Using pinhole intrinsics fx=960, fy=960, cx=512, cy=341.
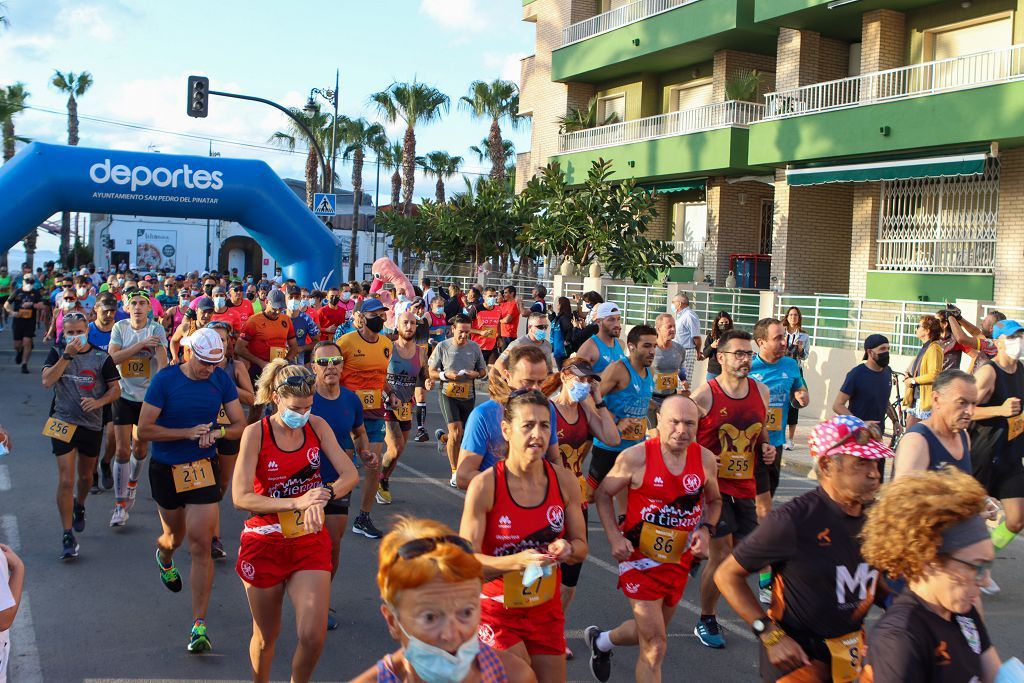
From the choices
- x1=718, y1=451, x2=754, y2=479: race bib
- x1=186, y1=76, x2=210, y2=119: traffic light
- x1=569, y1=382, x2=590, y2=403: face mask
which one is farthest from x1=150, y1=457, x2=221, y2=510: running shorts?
x1=186, y1=76, x2=210, y2=119: traffic light

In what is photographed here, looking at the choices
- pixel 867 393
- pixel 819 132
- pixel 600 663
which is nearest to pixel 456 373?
pixel 867 393

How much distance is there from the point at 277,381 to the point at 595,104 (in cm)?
2420

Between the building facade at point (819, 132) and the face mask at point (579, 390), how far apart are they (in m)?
13.9

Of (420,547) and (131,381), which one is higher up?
(420,547)

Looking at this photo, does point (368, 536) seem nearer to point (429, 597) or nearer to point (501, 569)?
point (501, 569)

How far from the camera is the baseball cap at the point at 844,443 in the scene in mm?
3578

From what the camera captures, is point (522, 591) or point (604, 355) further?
point (604, 355)

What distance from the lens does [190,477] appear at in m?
5.99

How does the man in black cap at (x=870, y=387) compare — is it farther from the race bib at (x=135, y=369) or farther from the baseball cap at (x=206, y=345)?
the race bib at (x=135, y=369)

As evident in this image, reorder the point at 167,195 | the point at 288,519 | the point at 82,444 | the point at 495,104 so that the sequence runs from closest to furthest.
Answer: the point at 288,519 → the point at 82,444 → the point at 167,195 → the point at 495,104

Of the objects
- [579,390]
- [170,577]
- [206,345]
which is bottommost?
[170,577]

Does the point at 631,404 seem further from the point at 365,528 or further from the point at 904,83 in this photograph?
the point at 904,83

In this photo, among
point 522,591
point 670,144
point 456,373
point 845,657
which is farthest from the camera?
point 670,144

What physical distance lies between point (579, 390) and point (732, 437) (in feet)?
3.54
